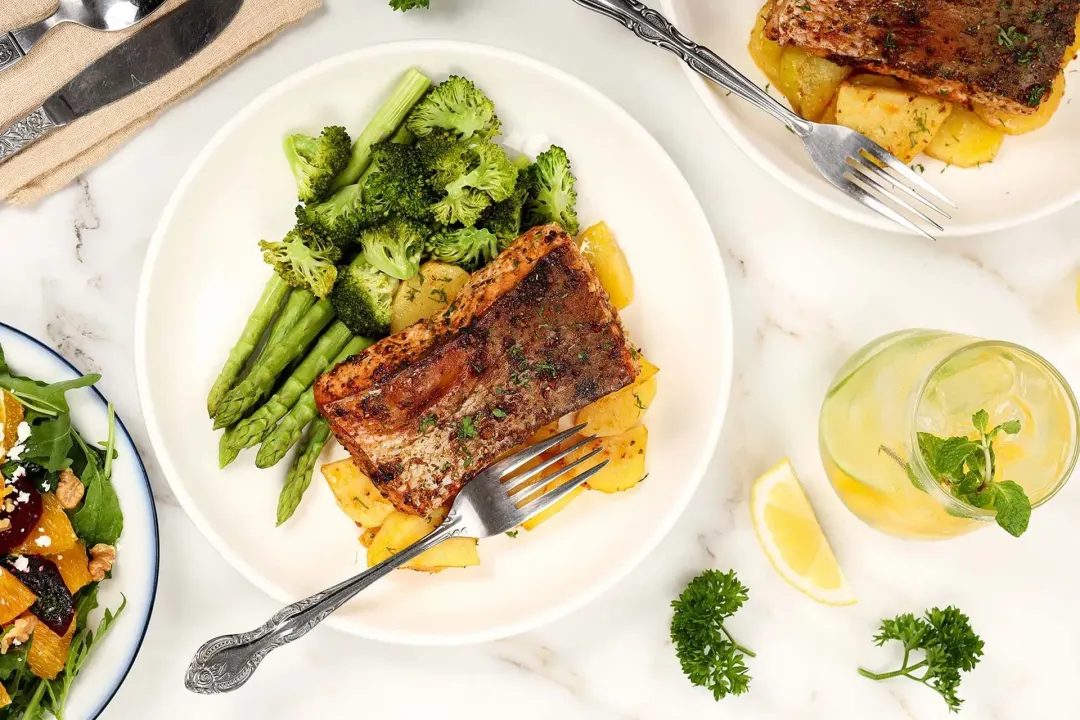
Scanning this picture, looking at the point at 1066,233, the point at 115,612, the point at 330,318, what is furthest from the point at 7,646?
the point at 1066,233

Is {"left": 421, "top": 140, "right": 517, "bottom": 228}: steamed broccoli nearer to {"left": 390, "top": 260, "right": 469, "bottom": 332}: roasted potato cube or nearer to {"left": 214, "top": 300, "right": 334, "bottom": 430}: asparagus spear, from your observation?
{"left": 390, "top": 260, "right": 469, "bottom": 332}: roasted potato cube

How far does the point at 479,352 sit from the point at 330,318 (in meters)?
0.79

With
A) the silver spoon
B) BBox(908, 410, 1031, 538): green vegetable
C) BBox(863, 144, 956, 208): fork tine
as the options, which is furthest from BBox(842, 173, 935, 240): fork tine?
the silver spoon

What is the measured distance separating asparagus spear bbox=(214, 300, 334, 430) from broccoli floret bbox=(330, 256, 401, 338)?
12 centimetres

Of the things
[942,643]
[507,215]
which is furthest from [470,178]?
[942,643]

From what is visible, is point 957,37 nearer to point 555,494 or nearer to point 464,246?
point 464,246

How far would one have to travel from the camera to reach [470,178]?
3580mm

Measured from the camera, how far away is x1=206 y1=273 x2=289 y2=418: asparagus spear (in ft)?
12.2

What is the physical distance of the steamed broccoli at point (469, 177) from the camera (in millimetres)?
3572

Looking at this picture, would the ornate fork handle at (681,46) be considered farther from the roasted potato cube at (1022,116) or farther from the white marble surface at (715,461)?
the roasted potato cube at (1022,116)

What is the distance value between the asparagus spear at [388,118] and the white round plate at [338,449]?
9 centimetres

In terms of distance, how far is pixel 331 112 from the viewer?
3732mm

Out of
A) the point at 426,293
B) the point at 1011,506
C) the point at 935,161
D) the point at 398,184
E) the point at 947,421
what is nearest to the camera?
the point at 1011,506

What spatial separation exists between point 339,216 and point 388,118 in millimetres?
481
